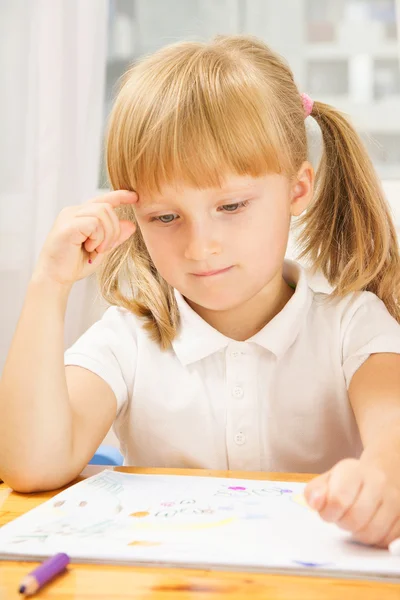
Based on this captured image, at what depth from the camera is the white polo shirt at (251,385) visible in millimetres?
935

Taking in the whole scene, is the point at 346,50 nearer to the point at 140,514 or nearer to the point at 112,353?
the point at 112,353

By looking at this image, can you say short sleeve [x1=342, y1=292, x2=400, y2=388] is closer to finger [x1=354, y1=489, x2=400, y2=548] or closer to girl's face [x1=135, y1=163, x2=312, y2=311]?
girl's face [x1=135, y1=163, x2=312, y2=311]

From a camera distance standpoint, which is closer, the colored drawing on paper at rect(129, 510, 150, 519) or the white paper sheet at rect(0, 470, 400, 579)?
the white paper sheet at rect(0, 470, 400, 579)

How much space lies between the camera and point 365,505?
1.90 ft

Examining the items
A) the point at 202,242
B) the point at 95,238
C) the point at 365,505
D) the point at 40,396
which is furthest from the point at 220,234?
the point at 365,505

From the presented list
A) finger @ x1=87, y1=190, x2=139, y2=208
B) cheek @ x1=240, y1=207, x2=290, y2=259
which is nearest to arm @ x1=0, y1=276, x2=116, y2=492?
finger @ x1=87, y1=190, x2=139, y2=208

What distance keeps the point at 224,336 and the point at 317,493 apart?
0.41 m

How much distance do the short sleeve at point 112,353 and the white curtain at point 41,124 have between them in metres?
0.60

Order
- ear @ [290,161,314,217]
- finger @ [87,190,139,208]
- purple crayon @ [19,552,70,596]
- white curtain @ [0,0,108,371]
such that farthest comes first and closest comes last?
1. white curtain @ [0,0,108,371]
2. ear @ [290,161,314,217]
3. finger @ [87,190,139,208]
4. purple crayon @ [19,552,70,596]

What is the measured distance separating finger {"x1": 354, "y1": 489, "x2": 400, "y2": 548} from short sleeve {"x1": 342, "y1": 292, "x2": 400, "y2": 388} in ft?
1.12

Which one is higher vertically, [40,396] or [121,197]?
[121,197]

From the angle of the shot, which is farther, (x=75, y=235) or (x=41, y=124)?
(x=41, y=124)

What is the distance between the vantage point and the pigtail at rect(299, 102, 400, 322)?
3.36 ft

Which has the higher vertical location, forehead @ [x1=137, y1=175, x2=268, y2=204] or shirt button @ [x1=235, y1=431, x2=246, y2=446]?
forehead @ [x1=137, y1=175, x2=268, y2=204]
